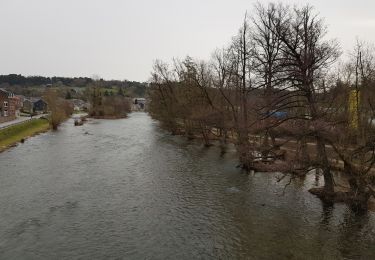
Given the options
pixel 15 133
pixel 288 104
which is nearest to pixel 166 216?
pixel 288 104

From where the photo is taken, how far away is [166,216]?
23.6 meters

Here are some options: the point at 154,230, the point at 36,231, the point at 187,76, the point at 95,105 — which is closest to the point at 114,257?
the point at 154,230

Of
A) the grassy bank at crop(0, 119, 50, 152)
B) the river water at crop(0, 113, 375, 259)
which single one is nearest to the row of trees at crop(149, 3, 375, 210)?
the river water at crop(0, 113, 375, 259)

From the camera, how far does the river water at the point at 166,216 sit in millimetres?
18578

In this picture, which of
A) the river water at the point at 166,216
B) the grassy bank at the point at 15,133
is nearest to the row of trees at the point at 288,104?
the river water at the point at 166,216

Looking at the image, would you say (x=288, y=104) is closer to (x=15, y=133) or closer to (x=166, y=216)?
(x=166, y=216)

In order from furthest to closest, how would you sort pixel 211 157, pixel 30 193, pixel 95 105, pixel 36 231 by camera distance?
pixel 95 105 → pixel 211 157 → pixel 30 193 → pixel 36 231

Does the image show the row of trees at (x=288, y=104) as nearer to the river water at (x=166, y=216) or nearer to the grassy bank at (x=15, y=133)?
the river water at (x=166, y=216)

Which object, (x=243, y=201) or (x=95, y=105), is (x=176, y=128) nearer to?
(x=243, y=201)

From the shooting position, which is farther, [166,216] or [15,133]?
[15,133]

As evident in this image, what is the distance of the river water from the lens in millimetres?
18578

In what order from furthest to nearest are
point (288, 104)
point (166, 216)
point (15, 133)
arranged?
point (15, 133) → point (288, 104) → point (166, 216)

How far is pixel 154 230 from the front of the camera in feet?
69.6

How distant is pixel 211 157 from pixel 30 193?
22836 millimetres
